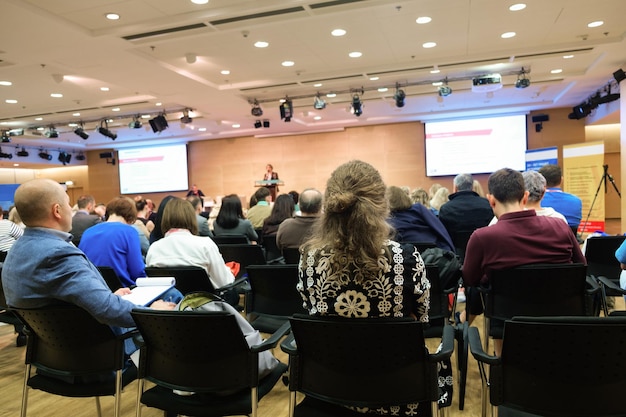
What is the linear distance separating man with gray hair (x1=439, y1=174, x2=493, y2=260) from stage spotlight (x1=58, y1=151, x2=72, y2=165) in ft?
51.1

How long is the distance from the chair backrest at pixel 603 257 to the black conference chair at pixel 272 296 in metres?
2.44

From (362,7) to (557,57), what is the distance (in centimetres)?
420

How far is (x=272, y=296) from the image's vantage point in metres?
2.94

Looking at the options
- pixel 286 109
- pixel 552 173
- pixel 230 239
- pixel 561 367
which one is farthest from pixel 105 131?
pixel 561 367

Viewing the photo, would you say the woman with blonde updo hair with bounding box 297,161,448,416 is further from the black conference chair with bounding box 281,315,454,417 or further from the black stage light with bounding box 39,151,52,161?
the black stage light with bounding box 39,151,52,161

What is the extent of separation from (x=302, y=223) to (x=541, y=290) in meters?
2.16

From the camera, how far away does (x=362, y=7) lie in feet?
17.0

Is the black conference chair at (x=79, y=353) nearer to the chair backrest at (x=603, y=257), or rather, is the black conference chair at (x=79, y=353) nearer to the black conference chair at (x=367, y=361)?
the black conference chair at (x=367, y=361)

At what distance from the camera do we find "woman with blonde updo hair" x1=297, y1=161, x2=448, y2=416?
1.58 metres

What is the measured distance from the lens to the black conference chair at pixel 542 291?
235 centimetres

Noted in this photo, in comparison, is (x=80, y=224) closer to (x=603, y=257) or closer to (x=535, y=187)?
(x=535, y=187)

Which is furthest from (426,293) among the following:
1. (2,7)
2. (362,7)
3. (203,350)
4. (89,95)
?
(89,95)

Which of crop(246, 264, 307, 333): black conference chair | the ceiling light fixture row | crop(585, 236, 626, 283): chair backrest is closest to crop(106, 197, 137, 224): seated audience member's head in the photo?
crop(246, 264, 307, 333): black conference chair

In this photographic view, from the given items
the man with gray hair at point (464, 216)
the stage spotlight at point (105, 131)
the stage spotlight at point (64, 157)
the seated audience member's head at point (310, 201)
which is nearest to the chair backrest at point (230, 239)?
the seated audience member's head at point (310, 201)
